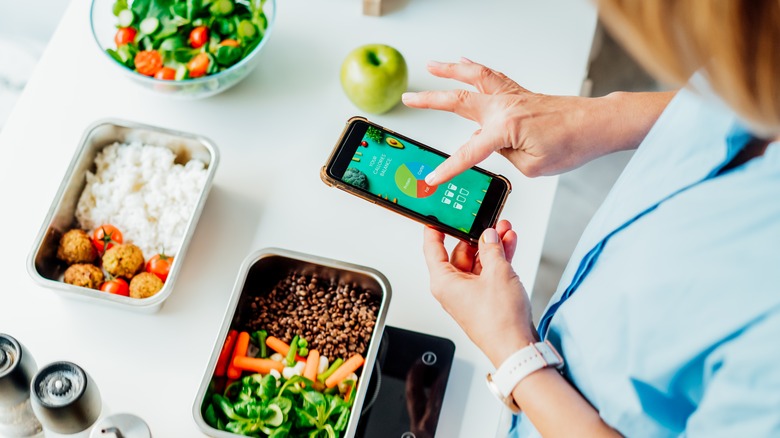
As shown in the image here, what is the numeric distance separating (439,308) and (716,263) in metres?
0.52

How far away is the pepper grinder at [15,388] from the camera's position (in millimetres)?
863

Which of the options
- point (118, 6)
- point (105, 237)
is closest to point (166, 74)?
point (118, 6)

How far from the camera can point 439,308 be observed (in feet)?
3.71

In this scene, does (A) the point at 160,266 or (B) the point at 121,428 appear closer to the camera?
(B) the point at 121,428

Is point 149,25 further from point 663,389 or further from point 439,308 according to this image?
point 663,389

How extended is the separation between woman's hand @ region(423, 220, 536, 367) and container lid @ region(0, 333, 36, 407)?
0.53 m

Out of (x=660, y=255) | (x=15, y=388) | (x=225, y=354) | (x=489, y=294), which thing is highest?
(x=660, y=255)

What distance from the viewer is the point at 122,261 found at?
3.60 ft

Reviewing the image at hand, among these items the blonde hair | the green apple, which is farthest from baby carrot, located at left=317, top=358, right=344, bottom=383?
the blonde hair

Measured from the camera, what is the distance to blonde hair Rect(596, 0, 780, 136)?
18.3 inches

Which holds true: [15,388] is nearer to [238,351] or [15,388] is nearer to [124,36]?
[238,351]

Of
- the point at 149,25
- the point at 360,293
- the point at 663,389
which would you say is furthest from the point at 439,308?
the point at 149,25

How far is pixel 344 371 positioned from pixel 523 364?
1.01 ft

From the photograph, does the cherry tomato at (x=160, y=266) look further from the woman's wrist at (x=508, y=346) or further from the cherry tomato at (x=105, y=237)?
the woman's wrist at (x=508, y=346)
